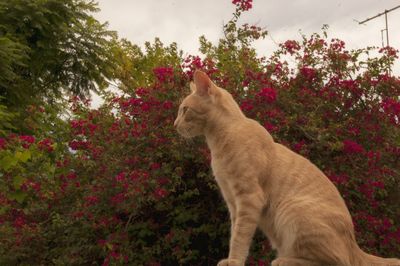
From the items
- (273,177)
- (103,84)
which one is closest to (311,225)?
(273,177)

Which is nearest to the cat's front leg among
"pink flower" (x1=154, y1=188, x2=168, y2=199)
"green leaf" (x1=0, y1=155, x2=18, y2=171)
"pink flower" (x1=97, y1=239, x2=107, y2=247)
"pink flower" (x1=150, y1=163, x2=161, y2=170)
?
"pink flower" (x1=154, y1=188, x2=168, y2=199)

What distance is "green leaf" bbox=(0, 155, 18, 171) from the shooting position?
5484mm

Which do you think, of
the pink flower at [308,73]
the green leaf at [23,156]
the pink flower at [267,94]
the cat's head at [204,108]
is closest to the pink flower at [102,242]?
the green leaf at [23,156]

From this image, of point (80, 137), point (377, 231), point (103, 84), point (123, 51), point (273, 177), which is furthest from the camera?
point (123, 51)

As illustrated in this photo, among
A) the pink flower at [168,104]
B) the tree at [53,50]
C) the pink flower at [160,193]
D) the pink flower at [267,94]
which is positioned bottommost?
the pink flower at [160,193]

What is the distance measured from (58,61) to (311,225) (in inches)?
441

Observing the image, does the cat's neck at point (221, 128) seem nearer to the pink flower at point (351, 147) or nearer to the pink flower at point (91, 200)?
the pink flower at point (351, 147)

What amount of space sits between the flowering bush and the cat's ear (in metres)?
1.02

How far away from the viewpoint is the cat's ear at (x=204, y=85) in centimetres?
367

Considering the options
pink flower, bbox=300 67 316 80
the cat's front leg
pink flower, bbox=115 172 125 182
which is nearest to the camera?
the cat's front leg

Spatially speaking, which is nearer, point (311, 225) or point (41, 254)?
point (311, 225)

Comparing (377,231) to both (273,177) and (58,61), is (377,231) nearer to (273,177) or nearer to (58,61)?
(273,177)

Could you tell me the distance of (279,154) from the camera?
3623 mm

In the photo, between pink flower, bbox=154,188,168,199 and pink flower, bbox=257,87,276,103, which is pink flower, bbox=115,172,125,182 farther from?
pink flower, bbox=257,87,276,103
